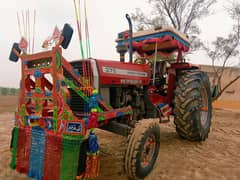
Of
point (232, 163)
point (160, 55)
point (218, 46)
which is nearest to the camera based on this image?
point (232, 163)

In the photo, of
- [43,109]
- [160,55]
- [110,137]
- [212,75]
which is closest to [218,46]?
[212,75]

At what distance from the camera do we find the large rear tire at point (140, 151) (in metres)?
2.25

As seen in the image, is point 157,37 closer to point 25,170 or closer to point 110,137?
point 110,137

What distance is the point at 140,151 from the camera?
7.47 feet

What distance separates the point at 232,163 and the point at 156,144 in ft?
4.47

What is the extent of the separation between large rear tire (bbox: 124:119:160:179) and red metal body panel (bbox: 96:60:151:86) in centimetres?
81

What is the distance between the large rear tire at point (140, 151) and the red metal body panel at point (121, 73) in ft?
2.66

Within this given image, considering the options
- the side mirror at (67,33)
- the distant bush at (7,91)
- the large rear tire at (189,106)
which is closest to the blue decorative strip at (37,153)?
the side mirror at (67,33)

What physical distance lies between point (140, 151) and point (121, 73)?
1.27 meters

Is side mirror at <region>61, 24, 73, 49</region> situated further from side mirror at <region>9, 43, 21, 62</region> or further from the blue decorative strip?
the blue decorative strip

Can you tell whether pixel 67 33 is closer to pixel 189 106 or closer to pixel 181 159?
pixel 189 106

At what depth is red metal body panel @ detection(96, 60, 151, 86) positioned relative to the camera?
2.80 metres

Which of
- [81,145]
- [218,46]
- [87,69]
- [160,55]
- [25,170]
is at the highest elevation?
[218,46]

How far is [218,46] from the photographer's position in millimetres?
14977
